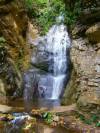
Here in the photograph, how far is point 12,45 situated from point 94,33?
17.9 feet

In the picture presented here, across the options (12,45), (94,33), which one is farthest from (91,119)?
(12,45)

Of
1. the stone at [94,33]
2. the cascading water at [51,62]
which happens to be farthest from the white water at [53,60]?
the stone at [94,33]

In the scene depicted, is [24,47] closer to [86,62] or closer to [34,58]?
[34,58]

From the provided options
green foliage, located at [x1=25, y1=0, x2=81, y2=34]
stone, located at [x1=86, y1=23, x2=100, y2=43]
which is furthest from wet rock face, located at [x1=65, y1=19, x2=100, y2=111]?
green foliage, located at [x1=25, y1=0, x2=81, y2=34]

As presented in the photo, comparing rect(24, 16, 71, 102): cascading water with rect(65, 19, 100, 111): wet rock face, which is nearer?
rect(65, 19, 100, 111): wet rock face

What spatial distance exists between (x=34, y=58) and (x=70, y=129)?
21.8 feet

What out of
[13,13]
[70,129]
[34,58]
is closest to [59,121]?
[70,129]

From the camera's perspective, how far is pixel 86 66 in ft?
33.1

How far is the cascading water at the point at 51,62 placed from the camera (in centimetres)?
1302

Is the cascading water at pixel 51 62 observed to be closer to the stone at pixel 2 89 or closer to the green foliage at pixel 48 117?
the stone at pixel 2 89

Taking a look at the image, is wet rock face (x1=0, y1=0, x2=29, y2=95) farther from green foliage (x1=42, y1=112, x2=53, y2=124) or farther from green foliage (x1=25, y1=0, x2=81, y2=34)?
green foliage (x1=42, y1=112, x2=53, y2=124)

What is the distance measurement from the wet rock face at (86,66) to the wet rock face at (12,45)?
9.66 feet

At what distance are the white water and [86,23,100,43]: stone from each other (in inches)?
137

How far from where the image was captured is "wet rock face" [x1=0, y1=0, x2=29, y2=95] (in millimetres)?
12742
